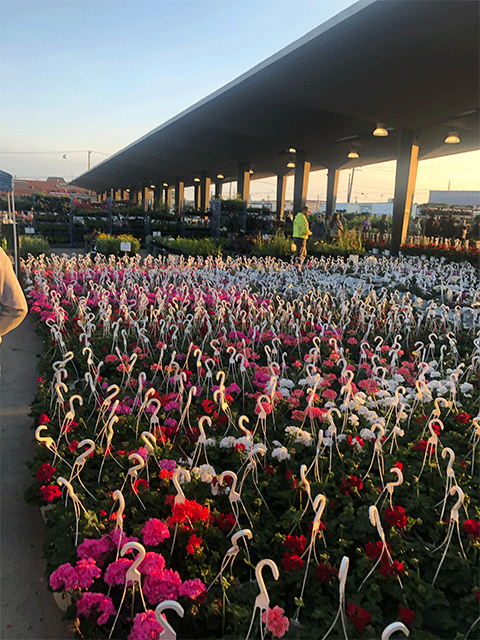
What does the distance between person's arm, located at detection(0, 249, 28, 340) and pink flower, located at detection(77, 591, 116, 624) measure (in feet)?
3.89

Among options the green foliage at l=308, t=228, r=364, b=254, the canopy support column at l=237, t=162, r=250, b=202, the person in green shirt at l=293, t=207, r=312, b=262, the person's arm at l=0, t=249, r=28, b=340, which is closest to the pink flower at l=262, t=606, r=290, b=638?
the person's arm at l=0, t=249, r=28, b=340

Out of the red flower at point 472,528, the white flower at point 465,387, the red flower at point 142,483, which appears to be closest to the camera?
the red flower at point 472,528

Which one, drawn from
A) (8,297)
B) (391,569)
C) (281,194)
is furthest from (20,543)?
(281,194)

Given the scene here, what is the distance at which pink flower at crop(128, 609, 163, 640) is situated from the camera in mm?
1618

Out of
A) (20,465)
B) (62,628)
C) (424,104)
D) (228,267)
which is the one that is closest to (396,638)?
(62,628)

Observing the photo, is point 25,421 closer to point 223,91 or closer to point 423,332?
point 423,332

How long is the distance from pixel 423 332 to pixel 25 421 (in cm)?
474

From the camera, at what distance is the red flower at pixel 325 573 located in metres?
2.04

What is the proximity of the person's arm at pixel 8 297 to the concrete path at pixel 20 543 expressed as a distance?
3.63ft

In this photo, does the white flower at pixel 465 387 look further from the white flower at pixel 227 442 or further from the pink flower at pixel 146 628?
the pink flower at pixel 146 628

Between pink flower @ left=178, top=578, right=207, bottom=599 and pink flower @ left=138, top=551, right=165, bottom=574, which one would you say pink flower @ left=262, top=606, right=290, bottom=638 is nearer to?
pink flower @ left=178, top=578, right=207, bottom=599

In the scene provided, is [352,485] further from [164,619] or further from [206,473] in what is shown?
[164,619]

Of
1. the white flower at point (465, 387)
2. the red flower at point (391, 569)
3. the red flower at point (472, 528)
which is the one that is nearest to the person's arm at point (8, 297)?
the red flower at point (391, 569)

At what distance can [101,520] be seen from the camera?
7.73 ft
